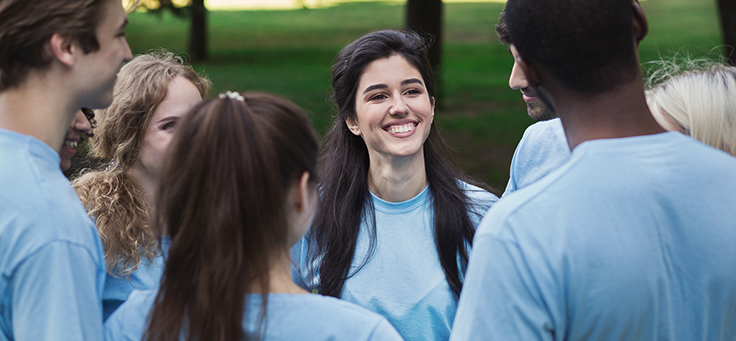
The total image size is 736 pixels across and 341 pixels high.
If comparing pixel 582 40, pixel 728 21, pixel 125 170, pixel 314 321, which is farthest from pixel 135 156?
pixel 728 21

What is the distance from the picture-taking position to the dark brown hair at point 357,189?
9.36ft

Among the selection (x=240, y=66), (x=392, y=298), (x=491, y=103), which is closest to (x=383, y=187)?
(x=392, y=298)

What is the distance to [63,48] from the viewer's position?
1.69 metres

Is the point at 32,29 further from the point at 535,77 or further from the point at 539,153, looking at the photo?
the point at 539,153

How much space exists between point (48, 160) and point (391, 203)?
166cm

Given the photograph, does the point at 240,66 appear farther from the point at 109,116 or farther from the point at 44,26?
A: the point at 44,26

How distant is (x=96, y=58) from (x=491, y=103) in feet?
40.0

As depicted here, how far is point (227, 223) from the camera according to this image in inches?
58.6

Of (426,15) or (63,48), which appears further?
(426,15)

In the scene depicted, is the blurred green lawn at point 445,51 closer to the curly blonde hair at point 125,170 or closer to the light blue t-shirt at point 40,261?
the curly blonde hair at point 125,170

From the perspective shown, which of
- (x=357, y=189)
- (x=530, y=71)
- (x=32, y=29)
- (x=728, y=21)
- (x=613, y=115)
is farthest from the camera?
(x=728, y=21)

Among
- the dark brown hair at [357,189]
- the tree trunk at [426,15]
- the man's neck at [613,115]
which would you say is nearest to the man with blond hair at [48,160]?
the man's neck at [613,115]

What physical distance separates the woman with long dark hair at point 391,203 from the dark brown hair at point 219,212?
1074 mm

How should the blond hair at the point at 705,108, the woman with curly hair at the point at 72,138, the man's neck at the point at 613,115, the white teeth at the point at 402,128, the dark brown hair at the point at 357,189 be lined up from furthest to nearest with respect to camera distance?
the white teeth at the point at 402,128 < the dark brown hair at the point at 357,189 < the woman with curly hair at the point at 72,138 < the blond hair at the point at 705,108 < the man's neck at the point at 613,115
